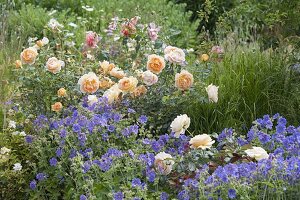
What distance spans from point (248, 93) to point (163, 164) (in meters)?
1.72

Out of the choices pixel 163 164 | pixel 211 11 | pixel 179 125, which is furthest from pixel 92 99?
pixel 211 11

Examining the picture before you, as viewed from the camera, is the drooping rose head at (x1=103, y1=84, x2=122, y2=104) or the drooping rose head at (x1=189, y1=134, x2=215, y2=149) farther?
the drooping rose head at (x1=103, y1=84, x2=122, y2=104)

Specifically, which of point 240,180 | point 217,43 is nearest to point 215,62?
point 217,43

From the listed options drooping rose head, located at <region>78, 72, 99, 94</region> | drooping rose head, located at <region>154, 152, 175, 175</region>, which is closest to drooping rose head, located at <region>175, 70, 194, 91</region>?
drooping rose head, located at <region>78, 72, 99, 94</region>

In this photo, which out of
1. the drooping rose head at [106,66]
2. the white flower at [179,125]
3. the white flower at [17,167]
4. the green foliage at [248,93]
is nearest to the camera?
the white flower at [179,125]

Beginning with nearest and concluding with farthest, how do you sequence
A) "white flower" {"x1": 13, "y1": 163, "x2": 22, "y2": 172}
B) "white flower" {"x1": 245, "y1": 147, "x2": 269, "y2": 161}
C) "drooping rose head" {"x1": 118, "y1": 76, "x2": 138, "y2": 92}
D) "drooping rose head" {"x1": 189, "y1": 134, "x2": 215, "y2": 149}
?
"white flower" {"x1": 245, "y1": 147, "x2": 269, "y2": 161}, "drooping rose head" {"x1": 189, "y1": 134, "x2": 215, "y2": 149}, "white flower" {"x1": 13, "y1": 163, "x2": 22, "y2": 172}, "drooping rose head" {"x1": 118, "y1": 76, "x2": 138, "y2": 92}

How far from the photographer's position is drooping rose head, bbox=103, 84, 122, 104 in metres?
4.60

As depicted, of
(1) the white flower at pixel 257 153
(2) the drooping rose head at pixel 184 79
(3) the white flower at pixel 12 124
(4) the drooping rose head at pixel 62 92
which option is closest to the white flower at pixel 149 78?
(2) the drooping rose head at pixel 184 79

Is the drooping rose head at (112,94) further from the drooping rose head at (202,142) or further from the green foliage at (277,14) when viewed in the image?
the green foliage at (277,14)

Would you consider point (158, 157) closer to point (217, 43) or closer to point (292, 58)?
point (292, 58)

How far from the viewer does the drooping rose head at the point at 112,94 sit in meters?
4.60

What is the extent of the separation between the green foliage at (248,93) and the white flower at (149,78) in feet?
1.17

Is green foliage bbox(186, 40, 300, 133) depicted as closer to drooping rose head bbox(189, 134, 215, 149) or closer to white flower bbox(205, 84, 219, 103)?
white flower bbox(205, 84, 219, 103)

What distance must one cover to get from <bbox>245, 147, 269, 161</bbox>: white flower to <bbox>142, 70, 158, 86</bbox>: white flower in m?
1.20
